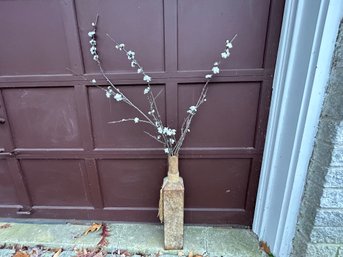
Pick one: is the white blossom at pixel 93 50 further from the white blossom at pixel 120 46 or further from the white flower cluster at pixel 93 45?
the white blossom at pixel 120 46

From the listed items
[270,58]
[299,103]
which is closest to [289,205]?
[299,103]

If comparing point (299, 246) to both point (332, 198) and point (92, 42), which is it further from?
point (92, 42)

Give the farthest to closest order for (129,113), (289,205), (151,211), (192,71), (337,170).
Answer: (151,211)
(129,113)
(192,71)
(289,205)
(337,170)

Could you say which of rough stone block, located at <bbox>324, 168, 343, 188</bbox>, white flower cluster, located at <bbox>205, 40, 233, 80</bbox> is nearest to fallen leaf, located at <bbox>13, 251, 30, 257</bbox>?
white flower cluster, located at <bbox>205, 40, 233, 80</bbox>

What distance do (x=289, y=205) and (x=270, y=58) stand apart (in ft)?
3.17

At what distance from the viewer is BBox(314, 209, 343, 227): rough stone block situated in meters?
1.20

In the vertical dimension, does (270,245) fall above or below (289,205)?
below

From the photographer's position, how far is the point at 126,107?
1605 mm

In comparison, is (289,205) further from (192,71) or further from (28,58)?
(28,58)

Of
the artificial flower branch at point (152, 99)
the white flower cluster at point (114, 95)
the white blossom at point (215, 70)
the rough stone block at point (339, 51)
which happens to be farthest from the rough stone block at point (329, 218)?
the white flower cluster at point (114, 95)

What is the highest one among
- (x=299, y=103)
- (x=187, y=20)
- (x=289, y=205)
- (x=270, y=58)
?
(x=187, y=20)

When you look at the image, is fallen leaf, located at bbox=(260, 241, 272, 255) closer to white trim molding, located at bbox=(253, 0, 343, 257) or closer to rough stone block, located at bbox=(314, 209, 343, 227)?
white trim molding, located at bbox=(253, 0, 343, 257)

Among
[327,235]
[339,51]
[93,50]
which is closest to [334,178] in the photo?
[327,235]

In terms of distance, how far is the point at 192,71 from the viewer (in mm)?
1487
